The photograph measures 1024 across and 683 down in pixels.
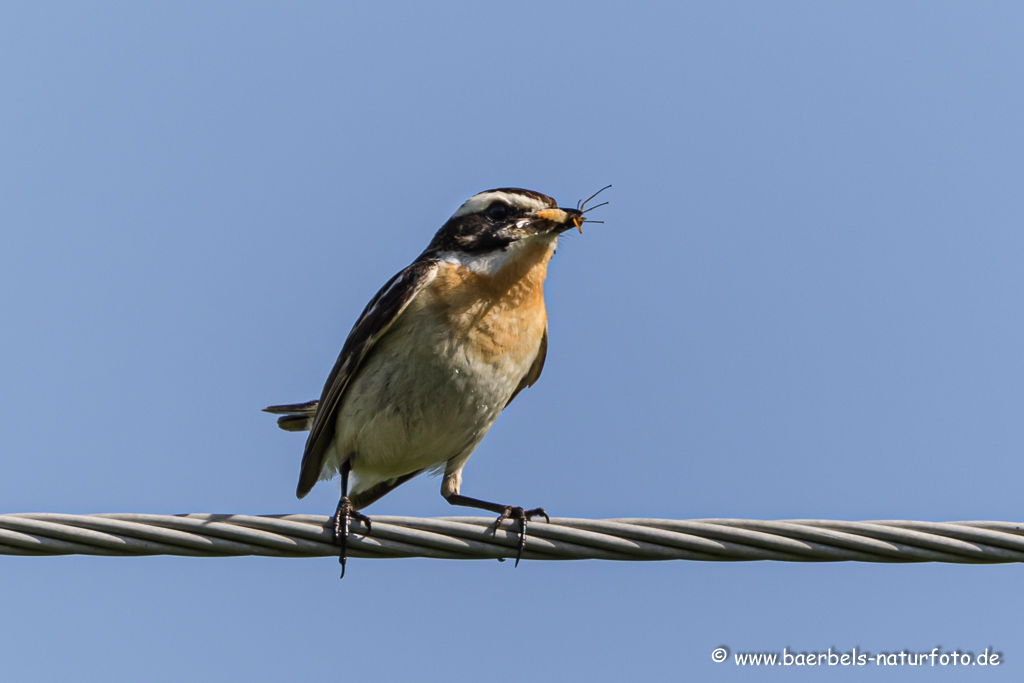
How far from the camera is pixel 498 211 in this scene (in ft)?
26.9

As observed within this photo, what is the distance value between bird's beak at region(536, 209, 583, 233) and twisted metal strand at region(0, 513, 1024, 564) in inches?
131

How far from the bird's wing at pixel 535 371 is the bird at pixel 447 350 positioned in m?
0.22

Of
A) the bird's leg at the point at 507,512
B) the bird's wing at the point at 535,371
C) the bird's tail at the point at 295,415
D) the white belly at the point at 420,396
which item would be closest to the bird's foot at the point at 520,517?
the bird's leg at the point at 507,512

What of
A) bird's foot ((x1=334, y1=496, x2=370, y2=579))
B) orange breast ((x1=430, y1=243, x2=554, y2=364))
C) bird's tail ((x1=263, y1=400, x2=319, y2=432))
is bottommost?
bird's foot ((x1=334, y1=496, x2=370, y2=579))

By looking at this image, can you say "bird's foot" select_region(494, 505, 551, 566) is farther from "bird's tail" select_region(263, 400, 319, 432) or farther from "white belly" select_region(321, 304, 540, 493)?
"bird's tail" select_region(263, 400, 319, 432)

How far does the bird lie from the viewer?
7.48 metres

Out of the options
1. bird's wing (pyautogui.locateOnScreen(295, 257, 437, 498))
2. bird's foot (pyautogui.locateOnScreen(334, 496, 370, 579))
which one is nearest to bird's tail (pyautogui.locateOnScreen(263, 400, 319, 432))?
bird's wing (pyautogui.locateOnScreen(295, 257, 437, 498))

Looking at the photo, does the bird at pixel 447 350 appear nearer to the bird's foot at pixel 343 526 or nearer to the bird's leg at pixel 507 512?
the bird's leg at pixel 507 512

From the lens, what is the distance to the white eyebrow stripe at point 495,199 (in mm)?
8031

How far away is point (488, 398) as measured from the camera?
25.0 ft

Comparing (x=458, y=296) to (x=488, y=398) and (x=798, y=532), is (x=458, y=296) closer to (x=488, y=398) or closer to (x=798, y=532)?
(x=488, y=398)

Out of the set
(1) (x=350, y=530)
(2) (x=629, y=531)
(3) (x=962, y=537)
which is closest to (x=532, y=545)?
(2) (x=629, y=531)

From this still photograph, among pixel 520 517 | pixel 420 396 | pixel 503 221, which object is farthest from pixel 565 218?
pixel 520 517

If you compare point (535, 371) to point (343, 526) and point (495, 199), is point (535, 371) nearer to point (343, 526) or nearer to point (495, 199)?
point (495, 199)
